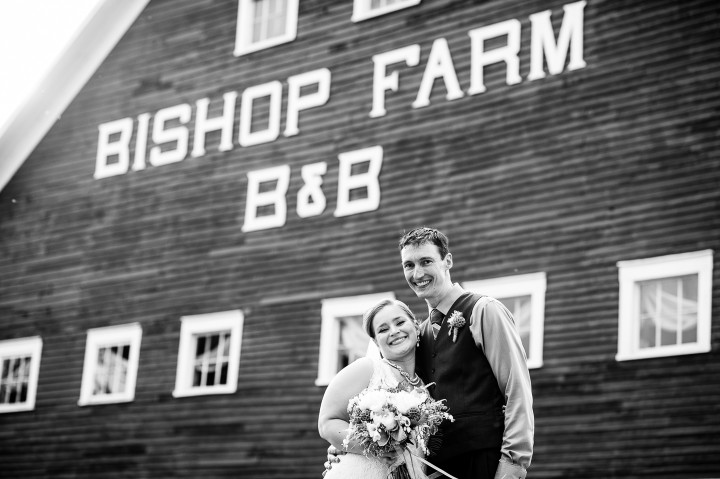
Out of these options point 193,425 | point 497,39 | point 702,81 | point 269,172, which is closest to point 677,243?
point 702,81

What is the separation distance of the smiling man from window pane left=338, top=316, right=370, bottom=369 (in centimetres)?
1146

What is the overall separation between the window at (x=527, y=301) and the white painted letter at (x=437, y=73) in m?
3.15

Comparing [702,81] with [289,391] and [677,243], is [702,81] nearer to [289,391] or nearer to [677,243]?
[677,243]

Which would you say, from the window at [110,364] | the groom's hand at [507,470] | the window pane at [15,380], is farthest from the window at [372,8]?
the groom's hand at [507,470]

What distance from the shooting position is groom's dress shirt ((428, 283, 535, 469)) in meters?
6.13

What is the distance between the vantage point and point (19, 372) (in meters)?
22.6

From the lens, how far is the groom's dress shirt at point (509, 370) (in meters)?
6.13

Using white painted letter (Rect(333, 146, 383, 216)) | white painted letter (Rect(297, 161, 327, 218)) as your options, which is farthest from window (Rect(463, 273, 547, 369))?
white painted letter (Rect(297, 161, 327, 218))

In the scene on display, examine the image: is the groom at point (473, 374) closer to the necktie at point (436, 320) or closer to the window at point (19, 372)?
the necktie at point (436, 320)

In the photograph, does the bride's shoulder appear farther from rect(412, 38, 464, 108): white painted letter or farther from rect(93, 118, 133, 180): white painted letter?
rect(93, 118, 133, 180): white painted letter

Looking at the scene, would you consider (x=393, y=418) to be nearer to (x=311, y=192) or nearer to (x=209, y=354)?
(x=311, y=192)

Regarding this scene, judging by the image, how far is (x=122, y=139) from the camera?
885 inches

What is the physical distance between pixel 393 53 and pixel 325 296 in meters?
4.04

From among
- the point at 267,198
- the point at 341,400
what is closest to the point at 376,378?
the point at 341,400
